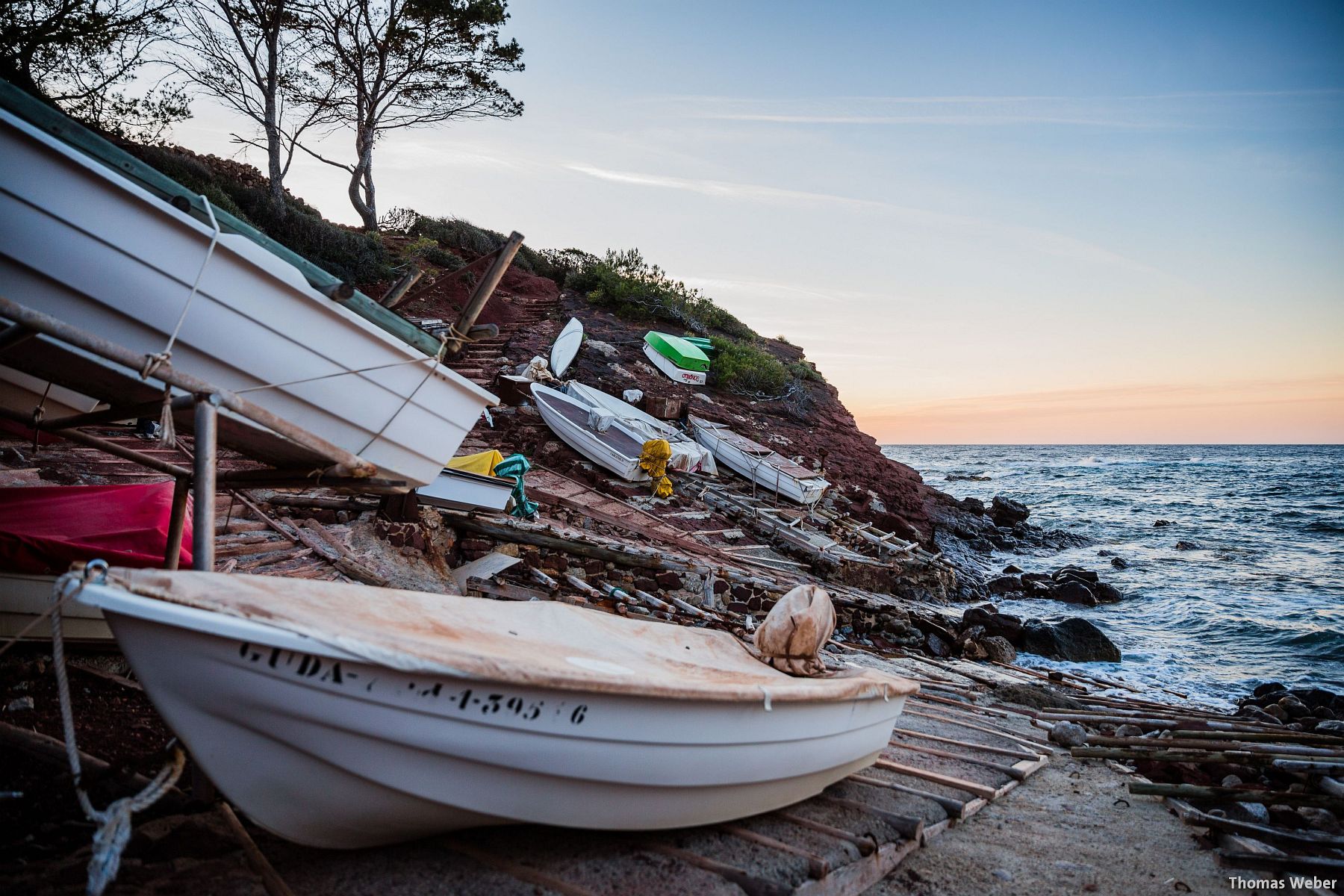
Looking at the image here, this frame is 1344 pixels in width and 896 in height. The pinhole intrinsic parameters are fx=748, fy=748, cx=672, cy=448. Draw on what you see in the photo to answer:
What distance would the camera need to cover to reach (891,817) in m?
4.01

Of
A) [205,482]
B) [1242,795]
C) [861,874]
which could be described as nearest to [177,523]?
[205,482]

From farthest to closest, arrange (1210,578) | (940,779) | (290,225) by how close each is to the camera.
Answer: (290,225) → (1210,578) → (940,779)

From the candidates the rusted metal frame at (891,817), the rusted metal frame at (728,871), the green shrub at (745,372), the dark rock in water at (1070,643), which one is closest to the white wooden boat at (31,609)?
the rusted metal frame at (728,871)

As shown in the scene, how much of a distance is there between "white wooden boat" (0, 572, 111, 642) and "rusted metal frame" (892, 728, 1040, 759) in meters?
5.49

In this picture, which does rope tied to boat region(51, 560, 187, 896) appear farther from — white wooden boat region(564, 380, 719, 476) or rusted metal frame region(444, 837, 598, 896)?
white wooden boat region(564, 380, 719, 476)

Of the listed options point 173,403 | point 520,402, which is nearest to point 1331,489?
point 520,402

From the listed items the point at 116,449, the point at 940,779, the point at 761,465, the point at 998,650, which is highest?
the point at 116,449

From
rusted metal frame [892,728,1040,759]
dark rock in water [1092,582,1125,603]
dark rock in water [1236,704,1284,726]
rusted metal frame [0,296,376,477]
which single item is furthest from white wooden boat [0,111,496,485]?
dark rock in water [1092,582,1125,603]

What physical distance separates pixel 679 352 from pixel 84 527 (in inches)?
719

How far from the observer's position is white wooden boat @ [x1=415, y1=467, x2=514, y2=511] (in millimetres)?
9125

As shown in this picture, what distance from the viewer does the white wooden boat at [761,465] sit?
16688 millimetres

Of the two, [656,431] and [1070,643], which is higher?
[656,431]

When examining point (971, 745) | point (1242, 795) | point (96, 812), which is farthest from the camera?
point (971, 745)

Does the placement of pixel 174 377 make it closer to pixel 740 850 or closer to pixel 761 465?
pixel 740 850
